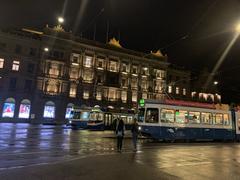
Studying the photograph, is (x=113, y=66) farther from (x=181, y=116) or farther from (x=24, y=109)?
(x=181, y=116)

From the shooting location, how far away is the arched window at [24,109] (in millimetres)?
45094

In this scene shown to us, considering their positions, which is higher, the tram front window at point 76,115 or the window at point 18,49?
the window at point 18,49

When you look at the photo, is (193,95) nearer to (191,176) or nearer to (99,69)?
(99,69)

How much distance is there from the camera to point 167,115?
64.4ft

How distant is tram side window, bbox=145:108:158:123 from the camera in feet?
63.4

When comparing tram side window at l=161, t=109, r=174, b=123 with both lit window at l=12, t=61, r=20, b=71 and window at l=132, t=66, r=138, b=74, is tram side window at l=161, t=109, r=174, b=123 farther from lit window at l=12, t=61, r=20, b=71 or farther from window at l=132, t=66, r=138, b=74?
window at l=132, t=66, r=138, b=74

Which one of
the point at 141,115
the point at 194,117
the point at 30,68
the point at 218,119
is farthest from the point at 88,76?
the point at 194,117

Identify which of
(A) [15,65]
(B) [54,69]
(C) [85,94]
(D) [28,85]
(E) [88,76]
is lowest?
(C) [85,94]

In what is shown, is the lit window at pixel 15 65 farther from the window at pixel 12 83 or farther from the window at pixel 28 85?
the window at pixel 28 85

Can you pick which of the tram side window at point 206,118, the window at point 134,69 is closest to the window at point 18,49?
the window at point 134,69

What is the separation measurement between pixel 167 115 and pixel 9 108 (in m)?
34.2

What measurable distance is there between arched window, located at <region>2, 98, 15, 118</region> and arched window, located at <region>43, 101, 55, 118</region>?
578 cm

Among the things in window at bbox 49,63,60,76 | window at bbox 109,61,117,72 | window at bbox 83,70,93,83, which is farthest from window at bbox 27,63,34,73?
window at bbox 109,61,117,72

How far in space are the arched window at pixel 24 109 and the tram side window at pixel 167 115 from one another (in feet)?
110
